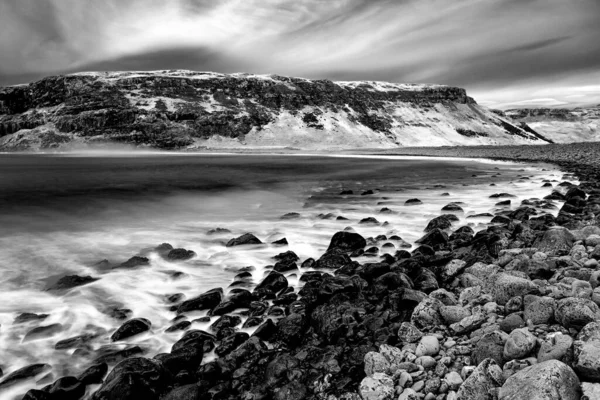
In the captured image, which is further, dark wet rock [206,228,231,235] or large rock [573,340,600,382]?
dark wet rock [206,228,231,235]

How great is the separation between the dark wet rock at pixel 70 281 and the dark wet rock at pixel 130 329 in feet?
9.15

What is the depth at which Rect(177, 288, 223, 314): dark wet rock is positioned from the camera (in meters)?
6.05

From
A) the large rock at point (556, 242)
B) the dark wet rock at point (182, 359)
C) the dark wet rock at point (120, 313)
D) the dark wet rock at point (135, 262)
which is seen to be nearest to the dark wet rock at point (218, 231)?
the dark wet rock at point (135, 262)

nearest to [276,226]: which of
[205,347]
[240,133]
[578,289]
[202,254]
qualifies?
[202,254]

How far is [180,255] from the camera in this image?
9148 millimetres

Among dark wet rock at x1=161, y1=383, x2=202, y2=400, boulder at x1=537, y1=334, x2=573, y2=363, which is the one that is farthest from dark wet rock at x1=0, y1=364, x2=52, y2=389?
boulder at x1=537, y1=334, x2=573, y2=363

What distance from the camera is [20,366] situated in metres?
4.69

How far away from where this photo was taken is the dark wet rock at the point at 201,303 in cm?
605

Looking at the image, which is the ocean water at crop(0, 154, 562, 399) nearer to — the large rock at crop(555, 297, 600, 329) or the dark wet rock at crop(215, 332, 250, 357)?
the dark wet rock at crop(215, 332, 250, 357)

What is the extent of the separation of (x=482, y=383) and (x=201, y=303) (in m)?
4.39

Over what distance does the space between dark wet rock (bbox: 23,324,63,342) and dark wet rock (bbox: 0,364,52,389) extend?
96 centimetres

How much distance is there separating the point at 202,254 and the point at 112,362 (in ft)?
15.7

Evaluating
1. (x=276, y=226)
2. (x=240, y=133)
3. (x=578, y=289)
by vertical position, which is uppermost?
(x=240, y=133)

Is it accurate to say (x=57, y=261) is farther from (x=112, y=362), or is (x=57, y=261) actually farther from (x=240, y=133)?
(x=240, y=133)
